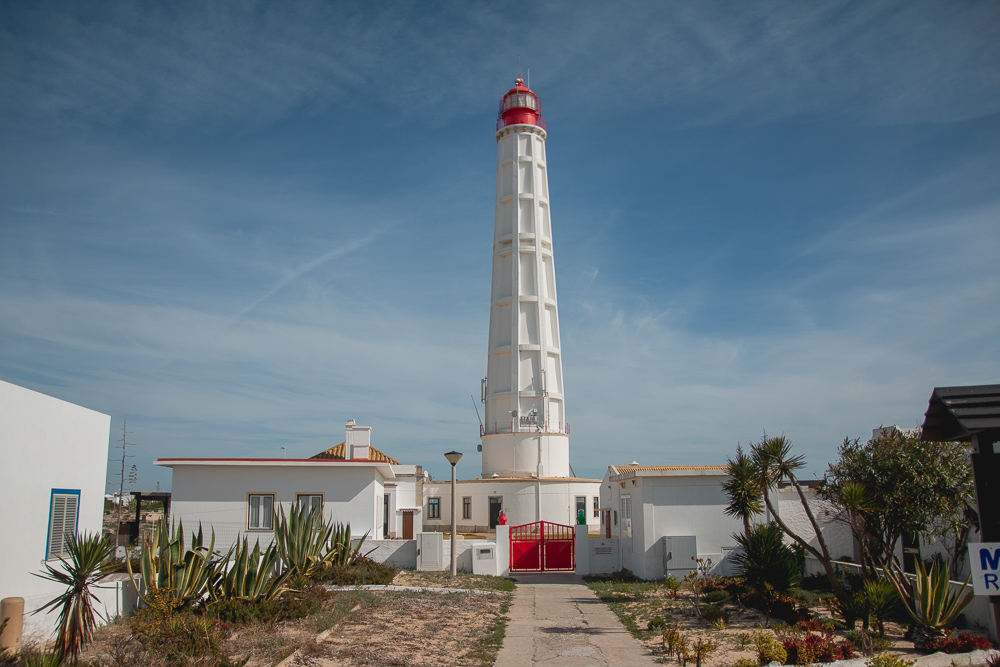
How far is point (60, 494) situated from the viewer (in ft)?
46.2

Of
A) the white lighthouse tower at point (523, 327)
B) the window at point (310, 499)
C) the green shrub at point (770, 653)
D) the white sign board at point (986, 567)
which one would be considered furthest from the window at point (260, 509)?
the white sign board at point (986, 567)

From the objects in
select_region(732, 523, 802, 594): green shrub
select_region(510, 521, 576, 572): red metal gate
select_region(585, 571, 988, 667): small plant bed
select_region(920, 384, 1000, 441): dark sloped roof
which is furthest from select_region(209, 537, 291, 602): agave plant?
select_region(510, 521, 576, 572): red metal gate

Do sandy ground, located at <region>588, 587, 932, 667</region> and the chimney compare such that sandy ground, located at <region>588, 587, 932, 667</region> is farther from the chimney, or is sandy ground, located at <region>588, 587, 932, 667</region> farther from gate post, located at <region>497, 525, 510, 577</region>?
the chimney

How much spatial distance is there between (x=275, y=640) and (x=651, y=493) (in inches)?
525

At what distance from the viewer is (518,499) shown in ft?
117

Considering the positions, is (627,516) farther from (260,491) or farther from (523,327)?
(523,327)

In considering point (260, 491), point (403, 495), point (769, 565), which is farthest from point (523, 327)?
point (769, 565)

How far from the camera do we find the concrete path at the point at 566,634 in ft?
38.9

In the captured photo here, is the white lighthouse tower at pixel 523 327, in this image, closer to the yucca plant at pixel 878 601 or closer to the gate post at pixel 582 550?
the gate post at pixel 582 550

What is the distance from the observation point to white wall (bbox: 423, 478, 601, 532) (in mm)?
35625

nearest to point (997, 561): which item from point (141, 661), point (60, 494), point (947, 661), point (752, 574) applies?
point (947, 661)

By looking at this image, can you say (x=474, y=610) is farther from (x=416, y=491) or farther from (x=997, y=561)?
(x=416, y=491)

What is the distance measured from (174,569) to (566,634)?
23.3 feet

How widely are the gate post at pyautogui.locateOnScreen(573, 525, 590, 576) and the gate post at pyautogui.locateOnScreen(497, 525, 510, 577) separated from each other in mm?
2236
